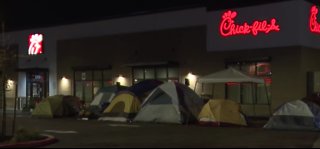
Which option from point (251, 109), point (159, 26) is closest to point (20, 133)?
point (251, 109)

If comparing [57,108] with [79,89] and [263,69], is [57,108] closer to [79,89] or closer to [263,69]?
[79,89]

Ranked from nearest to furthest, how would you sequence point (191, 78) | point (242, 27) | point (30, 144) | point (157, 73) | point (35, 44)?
point (30, 144)
point (242, 27)
point (191, 78)
point (157, 73)
point (35, 44)

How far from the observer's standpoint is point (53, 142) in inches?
640

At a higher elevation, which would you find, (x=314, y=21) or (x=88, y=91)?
(x=314, y=21)

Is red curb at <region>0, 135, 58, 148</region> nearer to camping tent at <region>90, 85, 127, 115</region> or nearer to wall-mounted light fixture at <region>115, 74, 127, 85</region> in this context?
camping tent at <region>90, 85, 127, 115</region>

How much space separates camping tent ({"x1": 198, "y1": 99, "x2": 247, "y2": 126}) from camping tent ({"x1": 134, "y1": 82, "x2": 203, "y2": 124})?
1.34 m

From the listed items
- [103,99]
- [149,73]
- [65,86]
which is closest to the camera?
[103,99]

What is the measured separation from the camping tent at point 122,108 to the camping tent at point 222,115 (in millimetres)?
4309

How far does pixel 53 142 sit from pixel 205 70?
15594mm

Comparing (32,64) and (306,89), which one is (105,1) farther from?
(306,89)

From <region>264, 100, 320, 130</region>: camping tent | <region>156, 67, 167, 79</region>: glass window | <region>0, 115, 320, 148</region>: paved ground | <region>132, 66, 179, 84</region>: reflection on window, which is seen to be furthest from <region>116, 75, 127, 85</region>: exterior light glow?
<region>264, 100, 320, 130</region>: camping tent

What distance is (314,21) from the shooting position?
28.6m

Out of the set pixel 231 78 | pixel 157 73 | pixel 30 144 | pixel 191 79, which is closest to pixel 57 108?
pixel 157 73

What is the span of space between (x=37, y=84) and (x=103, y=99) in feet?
41.2
